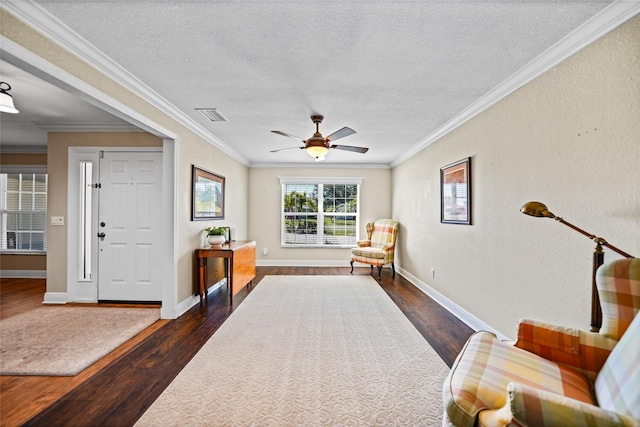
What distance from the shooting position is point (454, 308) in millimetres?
3553

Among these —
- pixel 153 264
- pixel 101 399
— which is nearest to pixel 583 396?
pixel 101 399

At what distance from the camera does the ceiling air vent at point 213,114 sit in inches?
131

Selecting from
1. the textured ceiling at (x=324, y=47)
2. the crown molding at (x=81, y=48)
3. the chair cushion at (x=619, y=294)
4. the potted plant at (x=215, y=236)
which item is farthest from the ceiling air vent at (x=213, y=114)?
the chair cushion at (x=619, y=294)

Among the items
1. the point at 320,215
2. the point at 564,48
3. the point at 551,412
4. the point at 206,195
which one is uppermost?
the point at 564,48

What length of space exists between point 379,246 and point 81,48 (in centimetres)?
530

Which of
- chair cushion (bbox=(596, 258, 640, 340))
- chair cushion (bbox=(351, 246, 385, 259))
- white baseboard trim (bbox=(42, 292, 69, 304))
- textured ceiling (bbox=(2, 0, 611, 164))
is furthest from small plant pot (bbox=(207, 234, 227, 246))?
chair cushion (bbox=(596, 258, 640, 340))

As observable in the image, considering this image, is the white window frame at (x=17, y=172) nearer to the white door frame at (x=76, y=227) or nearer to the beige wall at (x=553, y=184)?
the white door frame at (x=76, y=227)

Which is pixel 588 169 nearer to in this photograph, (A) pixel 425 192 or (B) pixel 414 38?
(B) pixel 414 38

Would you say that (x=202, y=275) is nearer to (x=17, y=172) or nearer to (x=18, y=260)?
(x=18, y=260)

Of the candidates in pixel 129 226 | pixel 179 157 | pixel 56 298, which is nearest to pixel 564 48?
pixel 179 157

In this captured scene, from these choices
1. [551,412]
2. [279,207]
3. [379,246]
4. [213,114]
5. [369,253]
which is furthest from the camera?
[279,207]

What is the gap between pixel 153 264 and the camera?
12.6 ft

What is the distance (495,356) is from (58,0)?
9.82 feet

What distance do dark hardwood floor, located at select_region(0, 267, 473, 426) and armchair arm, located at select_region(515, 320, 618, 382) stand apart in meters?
0.99
